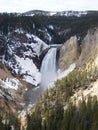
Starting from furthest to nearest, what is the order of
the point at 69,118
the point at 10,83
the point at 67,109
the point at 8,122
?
1. the point at 10,83
2. the point at 67,109
3. the point at 8,122
4. the point at 69,118

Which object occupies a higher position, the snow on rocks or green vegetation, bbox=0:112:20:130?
the snow on rocks

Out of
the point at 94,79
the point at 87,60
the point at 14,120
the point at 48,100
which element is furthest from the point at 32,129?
the point at 87,60

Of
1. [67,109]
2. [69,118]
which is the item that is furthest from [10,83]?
[69,118]

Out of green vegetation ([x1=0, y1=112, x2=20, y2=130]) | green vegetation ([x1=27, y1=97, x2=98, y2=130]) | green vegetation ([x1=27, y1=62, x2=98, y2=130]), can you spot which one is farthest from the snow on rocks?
green vegetation ([x1=27, y1=97, x2=98, y2=130])

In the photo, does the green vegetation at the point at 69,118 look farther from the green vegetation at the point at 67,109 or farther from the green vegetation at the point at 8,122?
the green vegetation at the point at 8,122

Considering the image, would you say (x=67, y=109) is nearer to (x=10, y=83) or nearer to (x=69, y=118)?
(x=69, y=118)

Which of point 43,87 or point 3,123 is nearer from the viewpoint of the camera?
point 3,123

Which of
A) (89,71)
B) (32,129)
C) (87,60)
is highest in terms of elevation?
(87,60)

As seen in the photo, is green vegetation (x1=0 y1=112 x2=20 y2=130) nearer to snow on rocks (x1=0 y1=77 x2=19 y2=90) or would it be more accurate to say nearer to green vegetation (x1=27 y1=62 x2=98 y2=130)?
green vegetation (x1=27 y1=62 x2=98 y2=130)

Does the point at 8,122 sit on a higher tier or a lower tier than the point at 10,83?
lower

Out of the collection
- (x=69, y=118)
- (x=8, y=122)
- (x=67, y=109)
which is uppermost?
(x=67, y=109)

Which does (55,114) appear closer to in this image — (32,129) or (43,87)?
(32,129)

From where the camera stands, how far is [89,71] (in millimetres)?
161375

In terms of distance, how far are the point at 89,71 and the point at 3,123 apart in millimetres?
37211
